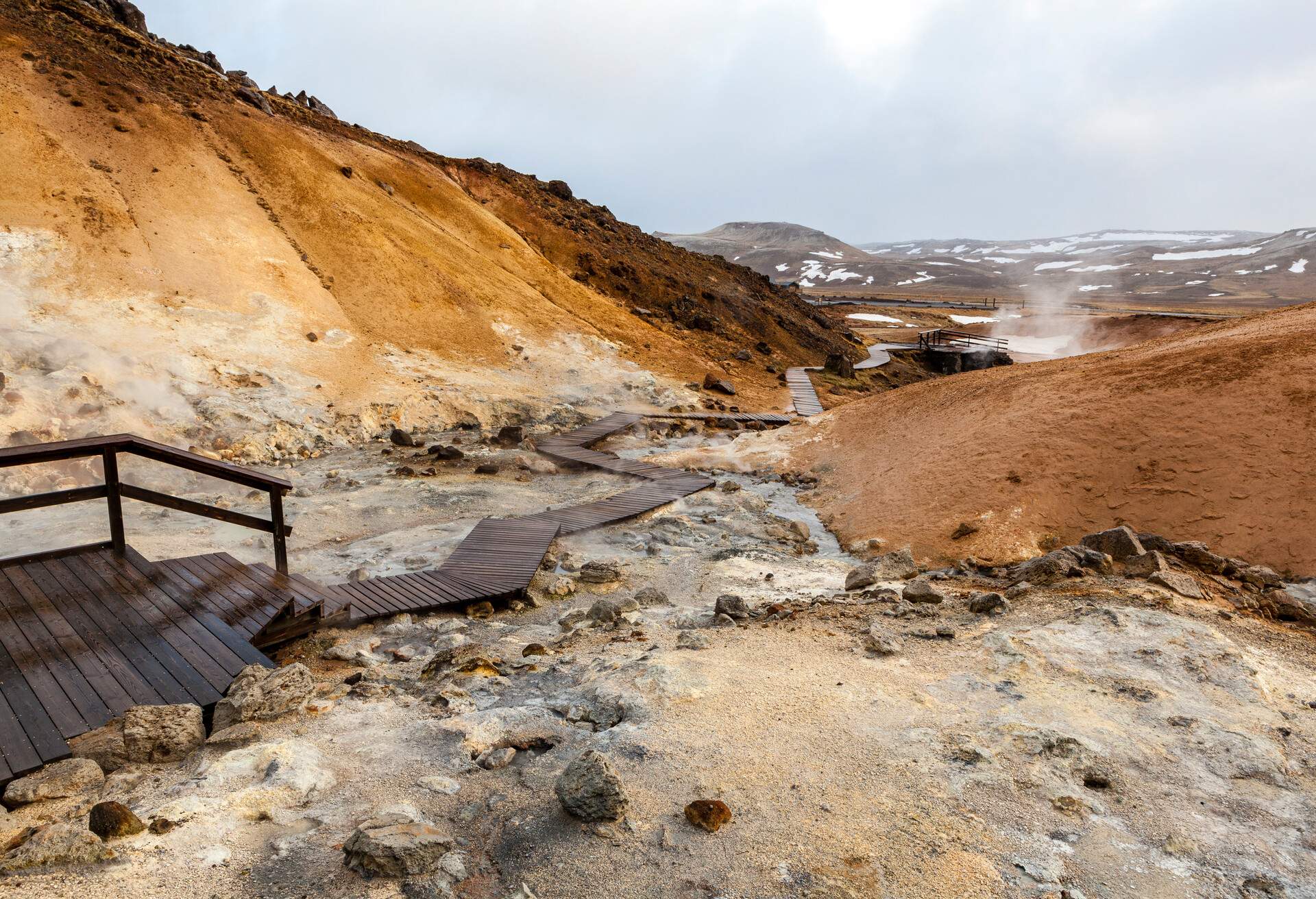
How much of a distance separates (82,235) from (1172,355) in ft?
74.4

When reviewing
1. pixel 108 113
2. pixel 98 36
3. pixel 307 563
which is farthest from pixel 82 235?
pixel 307 563

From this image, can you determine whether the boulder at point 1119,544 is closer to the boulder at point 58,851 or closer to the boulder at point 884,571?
the boulder at point 884,571

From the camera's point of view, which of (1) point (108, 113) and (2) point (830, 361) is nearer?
(1) point (108, 113)

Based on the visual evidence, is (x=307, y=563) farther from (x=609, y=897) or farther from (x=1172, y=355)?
(x=1172, y=355)

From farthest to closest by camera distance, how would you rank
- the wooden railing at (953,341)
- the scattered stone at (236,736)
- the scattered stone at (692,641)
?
the wooden railing at (953,341)
the scattered stone at (692,641)
the scattered stone at (236,736)

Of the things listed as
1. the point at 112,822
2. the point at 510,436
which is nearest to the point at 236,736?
the point at 112,822

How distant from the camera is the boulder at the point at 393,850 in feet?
11.0

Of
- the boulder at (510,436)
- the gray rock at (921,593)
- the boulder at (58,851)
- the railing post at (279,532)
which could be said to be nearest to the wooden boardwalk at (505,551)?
the railing post at (279,532)

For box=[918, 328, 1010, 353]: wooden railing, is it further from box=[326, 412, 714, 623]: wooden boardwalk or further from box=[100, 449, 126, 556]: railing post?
box=[100, 449, 126, 556]: railing post

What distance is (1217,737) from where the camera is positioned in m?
4.80

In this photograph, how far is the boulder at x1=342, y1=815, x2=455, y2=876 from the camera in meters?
3.35

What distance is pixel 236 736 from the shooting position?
4402 mm

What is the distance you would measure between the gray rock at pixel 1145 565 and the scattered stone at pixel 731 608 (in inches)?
159

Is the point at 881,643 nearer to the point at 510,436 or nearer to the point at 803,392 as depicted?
the point at 510,436
